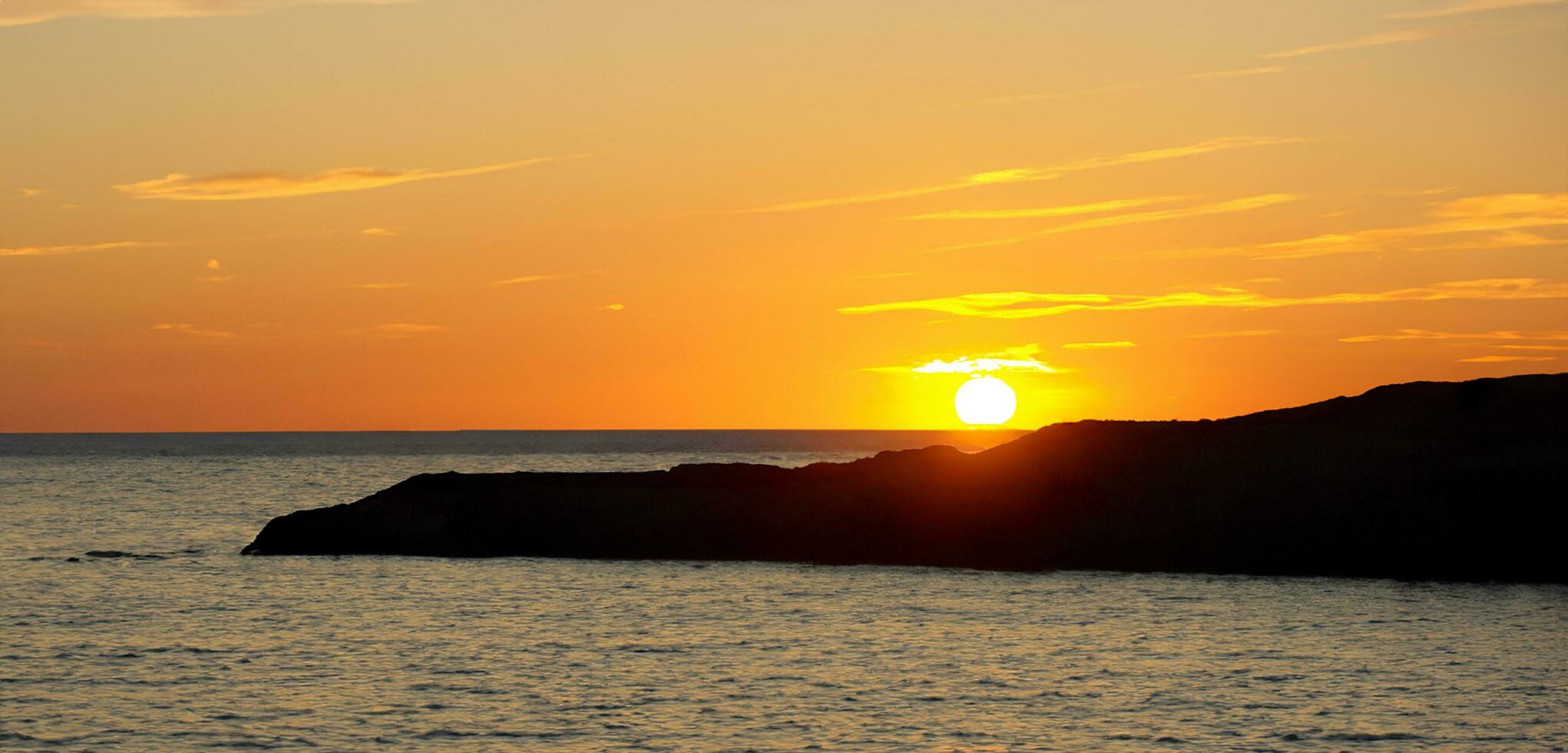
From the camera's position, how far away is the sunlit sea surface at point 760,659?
2733 centimetres

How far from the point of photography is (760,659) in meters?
35.5

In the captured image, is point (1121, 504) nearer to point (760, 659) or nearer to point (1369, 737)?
point (760, 659)

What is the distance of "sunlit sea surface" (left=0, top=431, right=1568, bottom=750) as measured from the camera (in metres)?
27.3

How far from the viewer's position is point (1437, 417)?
59250 millimetres

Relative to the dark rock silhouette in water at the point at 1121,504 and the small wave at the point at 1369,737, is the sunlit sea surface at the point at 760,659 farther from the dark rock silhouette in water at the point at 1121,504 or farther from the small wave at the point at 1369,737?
the dark rock silhouette in water at the point at 1121,504

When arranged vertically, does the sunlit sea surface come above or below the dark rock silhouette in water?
below

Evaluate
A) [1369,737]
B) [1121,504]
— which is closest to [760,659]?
[1369,737]

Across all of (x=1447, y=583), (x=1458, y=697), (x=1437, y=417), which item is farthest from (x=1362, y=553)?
(x=1458, y=697)

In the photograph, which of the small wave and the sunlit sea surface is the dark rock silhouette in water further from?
the small wave

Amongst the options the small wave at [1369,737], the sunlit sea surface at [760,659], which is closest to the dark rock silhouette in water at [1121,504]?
the sunlit sea surface at [760,659]

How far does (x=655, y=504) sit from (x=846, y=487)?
7.96 m

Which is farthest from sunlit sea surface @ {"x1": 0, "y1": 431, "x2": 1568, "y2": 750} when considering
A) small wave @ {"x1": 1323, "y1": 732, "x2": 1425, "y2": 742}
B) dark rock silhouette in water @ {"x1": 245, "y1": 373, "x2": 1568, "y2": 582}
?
dark rock silhouette in water @ {"x1": 245, "y1": 373, "x2": 1568, "y2": 582}

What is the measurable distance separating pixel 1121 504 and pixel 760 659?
24.9 m

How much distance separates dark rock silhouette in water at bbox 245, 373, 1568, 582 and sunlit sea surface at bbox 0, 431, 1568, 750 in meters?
2.73
